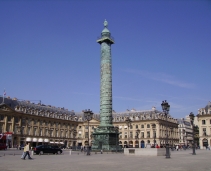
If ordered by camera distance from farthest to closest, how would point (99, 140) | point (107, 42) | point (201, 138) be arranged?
point (201, 138), point (107, 42), point (99, 140)

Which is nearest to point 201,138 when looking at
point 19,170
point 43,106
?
point 43,106

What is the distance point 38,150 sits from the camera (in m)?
31.4

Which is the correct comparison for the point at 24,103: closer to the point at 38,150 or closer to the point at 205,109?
the point at 38,150

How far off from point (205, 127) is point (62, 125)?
41.7 meters

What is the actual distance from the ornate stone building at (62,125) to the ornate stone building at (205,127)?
921 centimetres

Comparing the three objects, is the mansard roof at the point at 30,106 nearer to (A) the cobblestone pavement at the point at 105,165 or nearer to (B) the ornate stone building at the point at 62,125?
(B) the ornate stone building at the point at 62,125

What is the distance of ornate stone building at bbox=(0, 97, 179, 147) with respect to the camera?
67875 mm

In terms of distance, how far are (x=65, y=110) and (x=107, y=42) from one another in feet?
160

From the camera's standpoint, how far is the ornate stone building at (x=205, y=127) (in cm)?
6952

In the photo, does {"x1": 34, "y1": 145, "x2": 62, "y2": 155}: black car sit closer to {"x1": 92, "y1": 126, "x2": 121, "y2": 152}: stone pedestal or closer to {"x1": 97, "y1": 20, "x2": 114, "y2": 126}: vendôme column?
{"x1": 92, "y1": 126, "x2": 121, "y2": 152}: stone pedestal

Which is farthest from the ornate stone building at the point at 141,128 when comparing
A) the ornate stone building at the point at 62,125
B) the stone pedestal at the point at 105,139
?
the stone pedestal at the point at 105,139

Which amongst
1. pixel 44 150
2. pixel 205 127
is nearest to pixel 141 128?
pixel 205 127

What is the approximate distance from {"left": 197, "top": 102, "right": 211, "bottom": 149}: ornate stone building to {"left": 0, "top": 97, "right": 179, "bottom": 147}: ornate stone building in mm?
9205

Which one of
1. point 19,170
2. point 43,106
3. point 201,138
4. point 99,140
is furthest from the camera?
point 43,106
